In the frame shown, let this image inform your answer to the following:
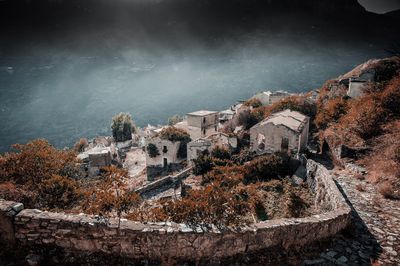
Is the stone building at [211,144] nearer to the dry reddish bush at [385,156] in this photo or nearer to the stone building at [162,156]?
the stone building at [162,156]

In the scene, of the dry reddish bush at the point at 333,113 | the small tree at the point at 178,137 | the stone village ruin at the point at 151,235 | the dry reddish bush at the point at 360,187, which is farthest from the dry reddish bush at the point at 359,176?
the small tree at the point at 178,137

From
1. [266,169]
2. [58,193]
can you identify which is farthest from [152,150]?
[58,193]

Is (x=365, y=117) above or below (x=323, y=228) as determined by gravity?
above

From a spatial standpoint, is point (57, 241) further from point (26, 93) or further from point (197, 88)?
point (26, 93)

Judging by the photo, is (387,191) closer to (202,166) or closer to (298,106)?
(202,166)

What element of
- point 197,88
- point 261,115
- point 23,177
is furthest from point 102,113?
point 23,177

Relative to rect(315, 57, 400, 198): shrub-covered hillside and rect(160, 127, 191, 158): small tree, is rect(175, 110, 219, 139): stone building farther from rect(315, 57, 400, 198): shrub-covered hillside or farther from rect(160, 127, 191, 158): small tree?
rect(315, 57, 400, 198): shrub-covered hillside
